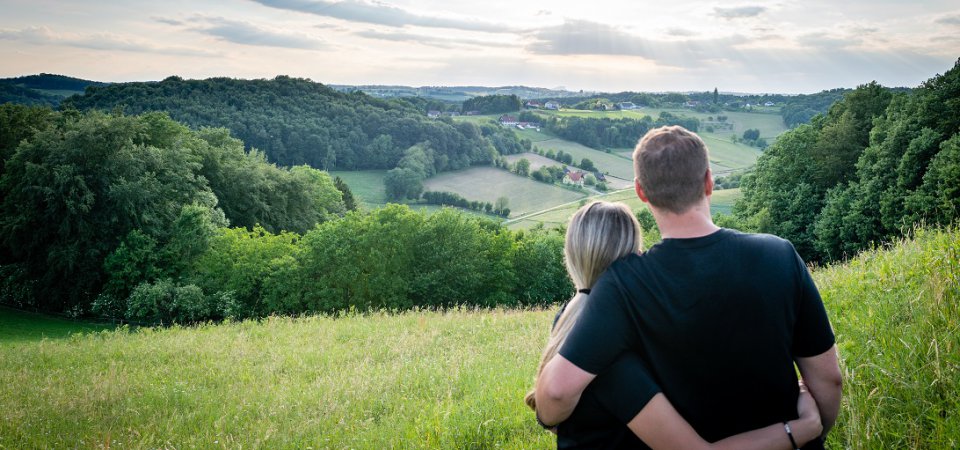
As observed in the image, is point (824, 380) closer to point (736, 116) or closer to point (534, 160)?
point (534, 160)

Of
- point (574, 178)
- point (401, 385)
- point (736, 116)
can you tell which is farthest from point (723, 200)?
point (401, 385)

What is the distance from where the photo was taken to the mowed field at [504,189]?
284 ft

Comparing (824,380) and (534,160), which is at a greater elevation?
(824,380)

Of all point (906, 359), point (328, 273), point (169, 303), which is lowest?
point (169, 303)

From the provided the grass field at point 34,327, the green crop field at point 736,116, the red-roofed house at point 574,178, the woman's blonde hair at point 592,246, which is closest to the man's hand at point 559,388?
the woman's blonde hair at point 592,246

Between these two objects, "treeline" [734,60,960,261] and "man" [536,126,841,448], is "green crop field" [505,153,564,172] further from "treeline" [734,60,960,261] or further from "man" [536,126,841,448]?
"man" [536,126,841,448]

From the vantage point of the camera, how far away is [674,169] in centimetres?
270

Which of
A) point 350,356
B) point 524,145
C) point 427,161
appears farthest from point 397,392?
point 524,145

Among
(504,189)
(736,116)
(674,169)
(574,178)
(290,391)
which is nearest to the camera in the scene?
(674,169)

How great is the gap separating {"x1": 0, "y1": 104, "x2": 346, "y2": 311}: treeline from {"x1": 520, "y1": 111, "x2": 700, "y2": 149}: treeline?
8647 centimetres

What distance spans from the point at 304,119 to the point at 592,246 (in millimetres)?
95487

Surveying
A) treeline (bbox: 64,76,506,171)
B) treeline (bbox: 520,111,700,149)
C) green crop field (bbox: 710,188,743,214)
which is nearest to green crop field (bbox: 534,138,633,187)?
treeline (bbox: 520,111,700,149)

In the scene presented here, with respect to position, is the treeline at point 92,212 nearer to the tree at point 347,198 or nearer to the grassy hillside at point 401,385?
the grassy hillside at point 401,385

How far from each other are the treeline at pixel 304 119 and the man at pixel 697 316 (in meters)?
80.6
